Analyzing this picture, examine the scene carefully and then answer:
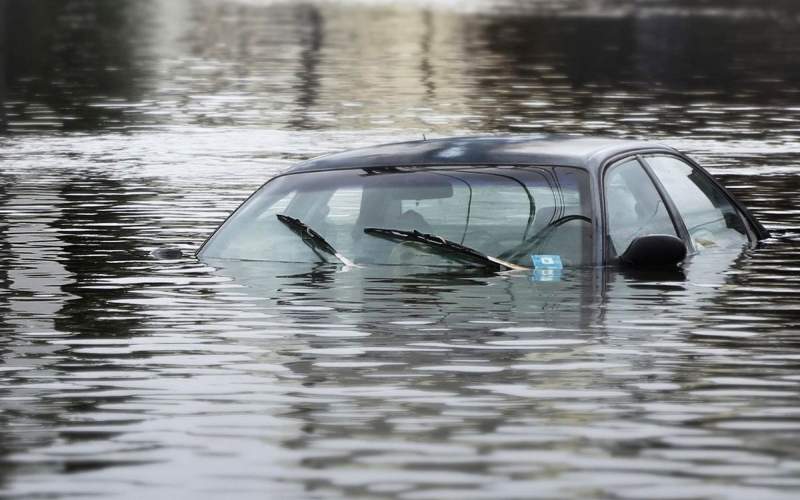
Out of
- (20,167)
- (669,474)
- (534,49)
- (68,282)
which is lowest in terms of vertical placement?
(534,49)

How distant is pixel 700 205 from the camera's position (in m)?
14.0

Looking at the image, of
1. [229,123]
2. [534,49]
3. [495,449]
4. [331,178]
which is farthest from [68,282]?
[534,49]

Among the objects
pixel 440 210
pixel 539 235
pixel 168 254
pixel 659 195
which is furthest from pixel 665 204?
pixel 168 254

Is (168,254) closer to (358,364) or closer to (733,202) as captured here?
(733,202)

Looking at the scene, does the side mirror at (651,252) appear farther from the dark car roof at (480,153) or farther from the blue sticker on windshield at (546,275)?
the dark car roof at (480,153)

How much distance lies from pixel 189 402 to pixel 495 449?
4.98 feet

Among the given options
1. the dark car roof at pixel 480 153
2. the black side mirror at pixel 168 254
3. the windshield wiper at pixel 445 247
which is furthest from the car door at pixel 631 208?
the black side mirror at pixel 168 254

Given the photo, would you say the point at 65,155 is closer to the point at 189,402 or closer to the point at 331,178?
the point at 331,178

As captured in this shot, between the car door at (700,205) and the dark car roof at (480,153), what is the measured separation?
355 millimetres

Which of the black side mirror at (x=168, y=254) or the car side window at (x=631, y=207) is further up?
the car side window at (x=631, y=207)

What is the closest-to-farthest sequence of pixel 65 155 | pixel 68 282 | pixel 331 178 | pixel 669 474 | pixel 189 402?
pixel 669 474
pixel 189 402
pixel 331 178
pixel 68 282
pixel 65 155

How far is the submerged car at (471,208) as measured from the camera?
1261 centimetres

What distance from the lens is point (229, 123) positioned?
3388 centimetres

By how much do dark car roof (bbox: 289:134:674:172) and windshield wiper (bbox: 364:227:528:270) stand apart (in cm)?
35
